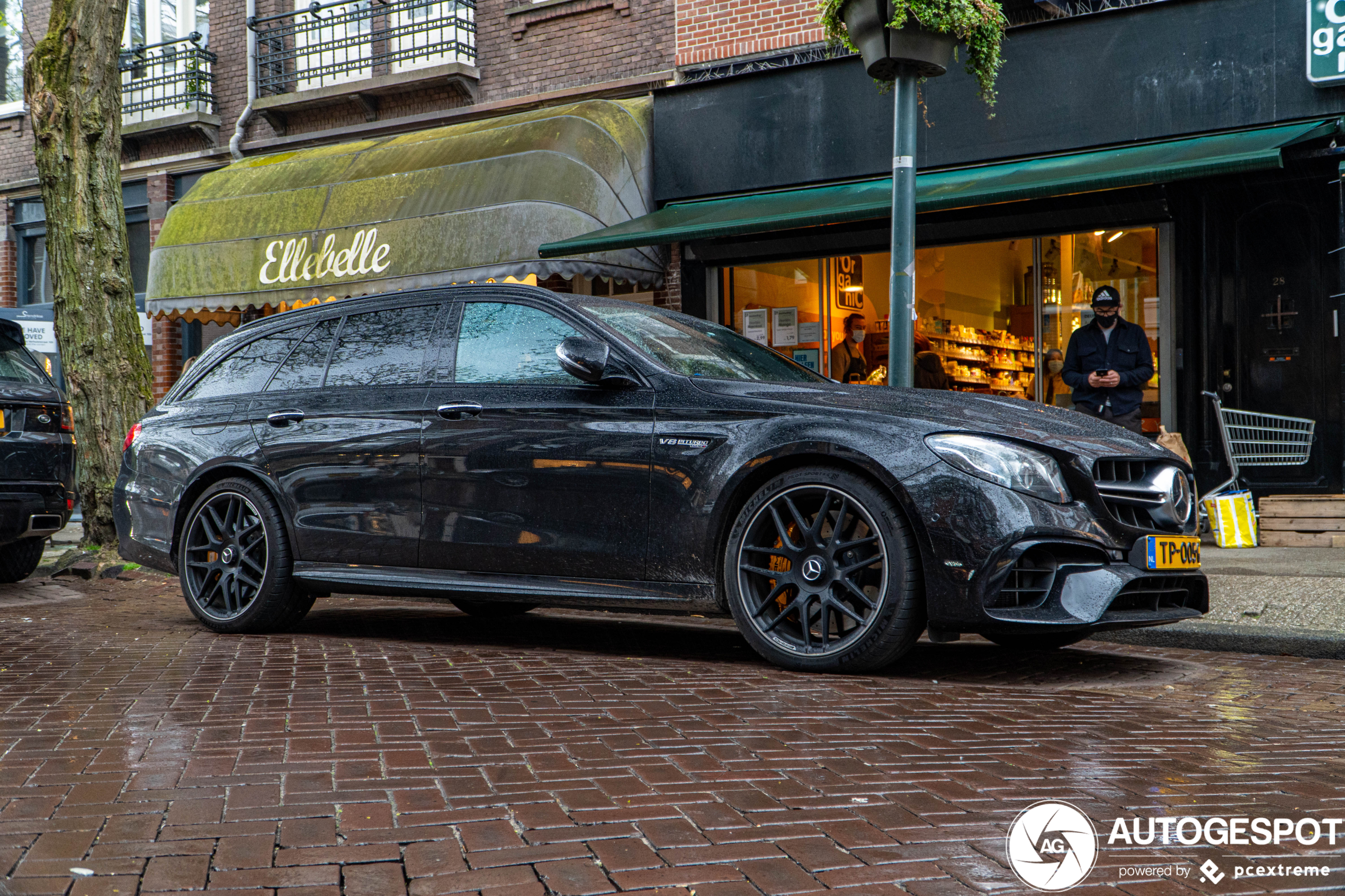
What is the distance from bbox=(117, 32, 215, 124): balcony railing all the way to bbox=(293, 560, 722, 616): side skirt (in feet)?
41.6

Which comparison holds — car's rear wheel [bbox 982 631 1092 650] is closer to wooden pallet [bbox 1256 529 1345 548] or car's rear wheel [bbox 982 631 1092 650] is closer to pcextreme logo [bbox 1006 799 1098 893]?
pcextreme logo [bbox 1006 799 1098 893]

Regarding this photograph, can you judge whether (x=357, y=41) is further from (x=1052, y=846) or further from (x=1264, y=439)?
(x=1052, y=846)

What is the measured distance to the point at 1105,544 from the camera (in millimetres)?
4809

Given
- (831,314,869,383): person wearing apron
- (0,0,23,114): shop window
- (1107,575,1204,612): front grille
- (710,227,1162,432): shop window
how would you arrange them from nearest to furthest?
(1107,575,1204,612): front grille < (710,227,1162,432): shop window < (831,314,869,383): person wearing apron < (0,0,23,114): shop window

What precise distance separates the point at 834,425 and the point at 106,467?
792 cm

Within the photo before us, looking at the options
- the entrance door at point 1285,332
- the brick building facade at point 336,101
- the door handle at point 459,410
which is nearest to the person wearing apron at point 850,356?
the brick building facade at point 336,101

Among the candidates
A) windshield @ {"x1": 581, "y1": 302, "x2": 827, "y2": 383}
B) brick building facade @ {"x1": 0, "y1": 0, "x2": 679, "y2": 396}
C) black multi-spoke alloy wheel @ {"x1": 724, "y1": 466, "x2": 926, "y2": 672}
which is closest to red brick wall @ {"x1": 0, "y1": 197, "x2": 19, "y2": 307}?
brick building facade @ {"x1": 0, "y1": 0, "x2": 679, "y2": 396}

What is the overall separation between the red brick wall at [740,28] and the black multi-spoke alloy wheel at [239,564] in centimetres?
814

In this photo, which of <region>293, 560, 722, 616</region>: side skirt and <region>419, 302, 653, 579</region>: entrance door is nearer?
<region>293, 560, 722, 616</region>: side skirt

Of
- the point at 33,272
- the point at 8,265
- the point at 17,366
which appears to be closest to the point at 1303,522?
the point at 17,366

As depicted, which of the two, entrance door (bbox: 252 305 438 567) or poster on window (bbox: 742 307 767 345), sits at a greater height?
poster on window (bbox: 742 307 767 345)

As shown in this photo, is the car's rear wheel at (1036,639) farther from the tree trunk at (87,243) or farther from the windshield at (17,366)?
the tree trunk at (87,243)

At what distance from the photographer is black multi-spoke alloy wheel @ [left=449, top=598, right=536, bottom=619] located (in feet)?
23.9

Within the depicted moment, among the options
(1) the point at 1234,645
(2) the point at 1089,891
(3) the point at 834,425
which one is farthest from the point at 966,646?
(2) the point at 1089,891
